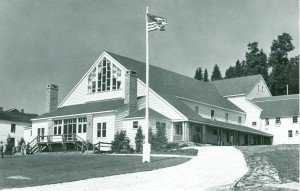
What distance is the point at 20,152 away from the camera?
47656 mm

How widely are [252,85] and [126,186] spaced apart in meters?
54.6

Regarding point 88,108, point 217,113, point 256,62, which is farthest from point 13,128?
point 256,62

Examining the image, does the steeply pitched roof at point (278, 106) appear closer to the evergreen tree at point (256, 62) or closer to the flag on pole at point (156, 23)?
the evergreen tree at point (256, 62)

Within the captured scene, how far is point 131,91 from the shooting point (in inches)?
1730

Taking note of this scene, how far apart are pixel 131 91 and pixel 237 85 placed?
28.5m

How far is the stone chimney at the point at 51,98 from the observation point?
5256 cm

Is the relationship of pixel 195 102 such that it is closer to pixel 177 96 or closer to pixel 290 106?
pixel 177 96

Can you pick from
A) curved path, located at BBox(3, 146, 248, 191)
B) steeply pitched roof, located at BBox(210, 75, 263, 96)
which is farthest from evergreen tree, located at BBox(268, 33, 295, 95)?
curved path, located at BBox(3, 146, 248, 191)

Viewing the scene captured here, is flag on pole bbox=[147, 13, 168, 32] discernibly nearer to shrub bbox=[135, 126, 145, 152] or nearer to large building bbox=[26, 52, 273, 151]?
shrub bbox=[135, 126, 145, 152]

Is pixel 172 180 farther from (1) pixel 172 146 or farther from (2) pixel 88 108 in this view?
(2) pixel 88 108

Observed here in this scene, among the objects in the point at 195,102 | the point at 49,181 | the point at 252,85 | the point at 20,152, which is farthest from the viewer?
the point at 252,85

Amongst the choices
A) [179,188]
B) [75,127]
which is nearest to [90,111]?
[75,127]

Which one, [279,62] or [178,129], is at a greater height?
[279,62]

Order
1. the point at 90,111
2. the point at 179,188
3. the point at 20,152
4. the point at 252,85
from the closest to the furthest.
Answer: the point at 179,188, the point at 90,111, the point at 20,152, the point at 252,85
